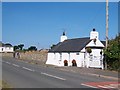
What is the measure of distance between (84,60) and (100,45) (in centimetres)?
327

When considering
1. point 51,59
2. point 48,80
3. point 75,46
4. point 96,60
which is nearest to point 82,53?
point 75,46

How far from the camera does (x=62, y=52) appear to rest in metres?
46.3

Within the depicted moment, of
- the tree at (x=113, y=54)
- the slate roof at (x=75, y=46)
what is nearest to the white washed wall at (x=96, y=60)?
the tree at (x=113, y=54)

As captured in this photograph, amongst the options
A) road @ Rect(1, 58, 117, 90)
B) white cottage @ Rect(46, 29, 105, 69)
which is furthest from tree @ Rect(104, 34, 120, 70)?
road @ Rect(1, 58, 117, 90)

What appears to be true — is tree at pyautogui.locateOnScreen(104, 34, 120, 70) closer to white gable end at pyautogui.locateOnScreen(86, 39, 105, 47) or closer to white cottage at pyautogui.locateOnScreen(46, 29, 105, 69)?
white cottage at pyautogui.locateOnScreen(46, 29, 105, 69)

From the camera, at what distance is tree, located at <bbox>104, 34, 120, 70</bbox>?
31391 mm

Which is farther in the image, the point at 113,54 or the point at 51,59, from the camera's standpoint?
the point at 51,59

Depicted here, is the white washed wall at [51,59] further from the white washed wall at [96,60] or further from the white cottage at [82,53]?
the white washed wall at [96,60]

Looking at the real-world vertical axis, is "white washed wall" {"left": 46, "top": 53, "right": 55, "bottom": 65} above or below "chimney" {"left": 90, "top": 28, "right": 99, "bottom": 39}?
below

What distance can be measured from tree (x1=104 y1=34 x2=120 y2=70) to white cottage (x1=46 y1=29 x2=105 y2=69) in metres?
2.35

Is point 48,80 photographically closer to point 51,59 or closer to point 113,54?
point 113,54

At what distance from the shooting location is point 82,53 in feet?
133

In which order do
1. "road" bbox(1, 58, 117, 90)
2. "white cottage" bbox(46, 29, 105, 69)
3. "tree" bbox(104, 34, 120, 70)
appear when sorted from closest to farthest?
1. "road" bbox(1, 58, 117, 90)
2. "tree" bbox(104, 34, 120, 70)
3. "white cottage" bbox(46, 29, 105, 69)

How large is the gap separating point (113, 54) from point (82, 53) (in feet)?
29.9
